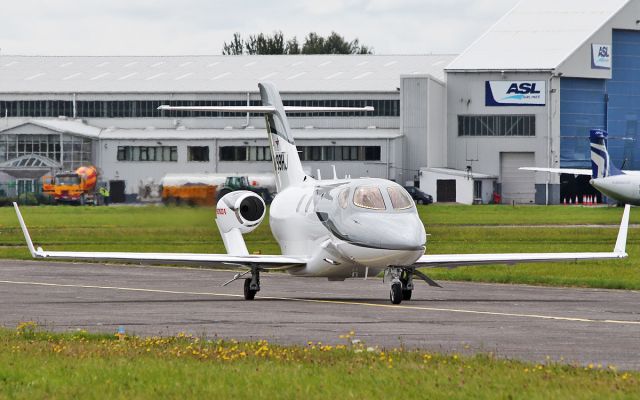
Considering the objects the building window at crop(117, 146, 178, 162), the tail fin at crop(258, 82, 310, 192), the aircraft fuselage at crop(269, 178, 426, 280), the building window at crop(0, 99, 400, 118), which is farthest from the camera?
the building window at crop(0, 99, 400, 118)

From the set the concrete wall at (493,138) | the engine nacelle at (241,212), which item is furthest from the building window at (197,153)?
the engine nacelle at (241,212)

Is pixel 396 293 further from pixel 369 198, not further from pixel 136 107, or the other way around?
pixel 136 107

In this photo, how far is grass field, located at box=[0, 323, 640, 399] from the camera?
15.2 m

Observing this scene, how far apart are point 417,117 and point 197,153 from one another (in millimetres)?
18540

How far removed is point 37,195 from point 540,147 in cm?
4120

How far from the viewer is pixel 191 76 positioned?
438 feet

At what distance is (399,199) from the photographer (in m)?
30.2

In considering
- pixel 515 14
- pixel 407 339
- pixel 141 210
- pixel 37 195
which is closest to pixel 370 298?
pixel 407 339

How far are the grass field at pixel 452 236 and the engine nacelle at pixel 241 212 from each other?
22.5ft

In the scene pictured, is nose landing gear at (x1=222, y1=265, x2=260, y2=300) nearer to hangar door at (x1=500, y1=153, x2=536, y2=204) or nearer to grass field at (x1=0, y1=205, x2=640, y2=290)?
grass field at (x1=0, y1=205, x2=640, y2=290)

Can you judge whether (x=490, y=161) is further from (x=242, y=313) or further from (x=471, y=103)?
(x=242, y=313)

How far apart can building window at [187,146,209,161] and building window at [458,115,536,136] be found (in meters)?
22.4

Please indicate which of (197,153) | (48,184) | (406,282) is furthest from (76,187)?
(406,282)

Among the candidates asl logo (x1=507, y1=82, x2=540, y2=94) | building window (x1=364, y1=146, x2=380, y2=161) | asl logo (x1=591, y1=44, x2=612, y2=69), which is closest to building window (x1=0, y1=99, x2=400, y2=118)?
building window (x1=364, y1=146, x2=380, y2=161)
